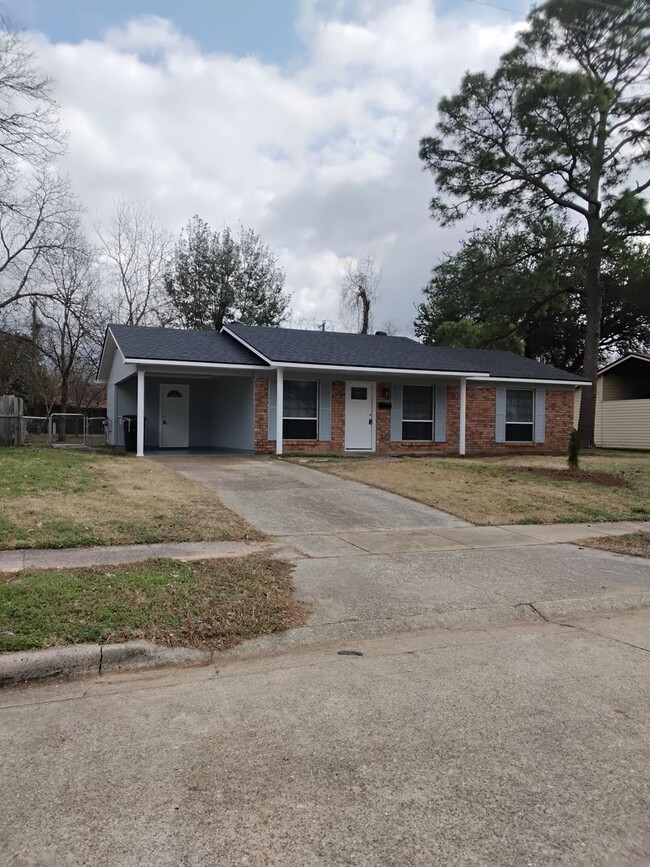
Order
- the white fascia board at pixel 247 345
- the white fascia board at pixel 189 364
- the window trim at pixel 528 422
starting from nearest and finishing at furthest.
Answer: the white fascia board at pixel 189 364 < the white fascia board at pixel 247 345 < the window trim at pixel 528 422

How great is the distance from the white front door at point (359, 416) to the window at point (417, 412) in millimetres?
1189

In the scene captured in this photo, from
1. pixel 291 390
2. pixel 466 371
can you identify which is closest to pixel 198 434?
pixel 291 390

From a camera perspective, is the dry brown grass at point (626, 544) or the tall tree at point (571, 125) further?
the tall tree at point (571, 125)

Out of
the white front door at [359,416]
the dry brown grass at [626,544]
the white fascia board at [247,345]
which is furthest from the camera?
the white front door at [359,416]

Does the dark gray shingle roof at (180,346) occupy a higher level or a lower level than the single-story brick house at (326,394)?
higher

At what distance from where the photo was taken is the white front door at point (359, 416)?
20047 mm

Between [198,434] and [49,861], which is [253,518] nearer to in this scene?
[49,861]

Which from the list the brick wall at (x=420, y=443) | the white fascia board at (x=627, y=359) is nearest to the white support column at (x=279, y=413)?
the brick wall at (x=420, y=443)

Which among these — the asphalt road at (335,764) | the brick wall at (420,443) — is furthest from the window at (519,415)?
the asphalt road at (335,764)

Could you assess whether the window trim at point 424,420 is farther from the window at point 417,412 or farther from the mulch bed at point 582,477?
the mulch bed at point 582,477

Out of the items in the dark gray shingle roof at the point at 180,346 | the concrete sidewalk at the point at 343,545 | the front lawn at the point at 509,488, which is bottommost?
the concrete sidewalk at the point at 343,545

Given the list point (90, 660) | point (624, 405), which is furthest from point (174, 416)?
point (624, 405)

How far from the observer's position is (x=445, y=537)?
8.98 m

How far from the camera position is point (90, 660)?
14.5 ft
